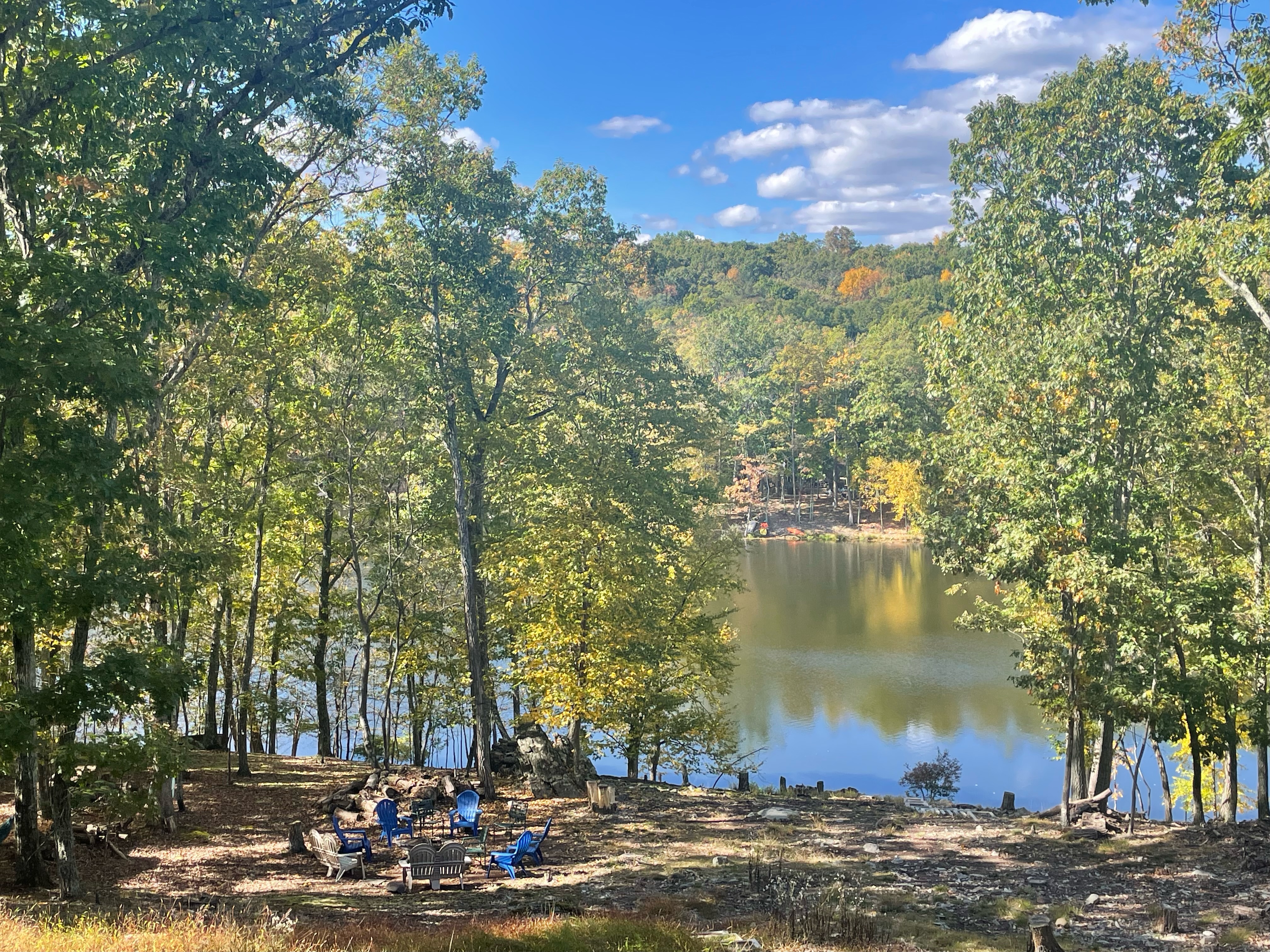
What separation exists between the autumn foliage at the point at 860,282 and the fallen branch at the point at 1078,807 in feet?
427

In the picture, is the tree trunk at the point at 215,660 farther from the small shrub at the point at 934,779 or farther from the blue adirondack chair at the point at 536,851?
the small shrub at the point at 934,779

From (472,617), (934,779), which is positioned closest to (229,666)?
(472,617)

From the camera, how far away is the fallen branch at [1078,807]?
55.2 feet

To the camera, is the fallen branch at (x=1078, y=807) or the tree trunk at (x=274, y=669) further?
the tree trunk at (x=274, y=669)

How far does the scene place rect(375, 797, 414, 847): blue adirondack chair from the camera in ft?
46.0

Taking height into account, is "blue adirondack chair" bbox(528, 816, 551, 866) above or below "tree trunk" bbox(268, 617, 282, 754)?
below

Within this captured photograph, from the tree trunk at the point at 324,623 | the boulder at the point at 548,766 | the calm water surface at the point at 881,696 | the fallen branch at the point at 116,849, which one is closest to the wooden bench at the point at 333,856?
the fallen branch at the point at 116,849

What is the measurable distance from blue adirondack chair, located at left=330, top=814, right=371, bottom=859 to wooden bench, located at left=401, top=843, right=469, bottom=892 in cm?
103

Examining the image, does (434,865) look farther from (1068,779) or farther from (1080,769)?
(1080,769)

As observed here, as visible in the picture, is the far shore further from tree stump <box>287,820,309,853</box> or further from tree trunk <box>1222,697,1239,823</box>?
tree stump <box>287,820,309,853</box>

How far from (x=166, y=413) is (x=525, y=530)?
7.87 m

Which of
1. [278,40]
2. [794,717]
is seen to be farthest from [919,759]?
[278,40]

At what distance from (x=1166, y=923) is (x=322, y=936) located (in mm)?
8896

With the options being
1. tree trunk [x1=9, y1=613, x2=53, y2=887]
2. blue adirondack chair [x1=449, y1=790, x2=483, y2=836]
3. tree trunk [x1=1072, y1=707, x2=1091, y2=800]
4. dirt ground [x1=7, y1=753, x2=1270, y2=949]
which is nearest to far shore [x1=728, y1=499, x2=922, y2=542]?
tree trunk [x1=1072, y1=707, x2=1091, y2=800]
